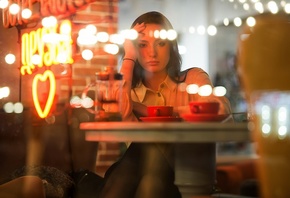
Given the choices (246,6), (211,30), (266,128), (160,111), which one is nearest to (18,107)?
(211,30)

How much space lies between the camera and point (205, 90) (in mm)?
2471

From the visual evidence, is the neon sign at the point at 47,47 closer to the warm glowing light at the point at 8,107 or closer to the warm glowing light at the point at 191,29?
the warm glowing light at the point at 8,107

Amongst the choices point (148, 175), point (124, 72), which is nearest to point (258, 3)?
point (124, 72)

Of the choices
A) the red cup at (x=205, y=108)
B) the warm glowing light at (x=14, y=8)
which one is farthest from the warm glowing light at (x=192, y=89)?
the warm glowing light at (x=14, y=8)

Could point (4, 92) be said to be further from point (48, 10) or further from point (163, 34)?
point (163, 34)

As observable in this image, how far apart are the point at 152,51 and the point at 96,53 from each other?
918 mm

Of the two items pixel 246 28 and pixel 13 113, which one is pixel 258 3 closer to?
pixel 246 28

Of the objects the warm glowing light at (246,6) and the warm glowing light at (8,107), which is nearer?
the warm glowing light at (246,6)

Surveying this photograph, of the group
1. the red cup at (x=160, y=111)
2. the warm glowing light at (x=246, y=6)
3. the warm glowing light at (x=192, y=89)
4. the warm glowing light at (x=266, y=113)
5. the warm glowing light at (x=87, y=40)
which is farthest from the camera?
the warm glowing light at (x=87, y=40)

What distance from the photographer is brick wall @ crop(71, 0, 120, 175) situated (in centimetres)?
342

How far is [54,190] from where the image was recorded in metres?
2.80

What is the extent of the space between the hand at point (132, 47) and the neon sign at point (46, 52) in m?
0.74

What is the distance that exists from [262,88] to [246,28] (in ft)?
0.64

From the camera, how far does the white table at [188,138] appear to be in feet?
5.14
